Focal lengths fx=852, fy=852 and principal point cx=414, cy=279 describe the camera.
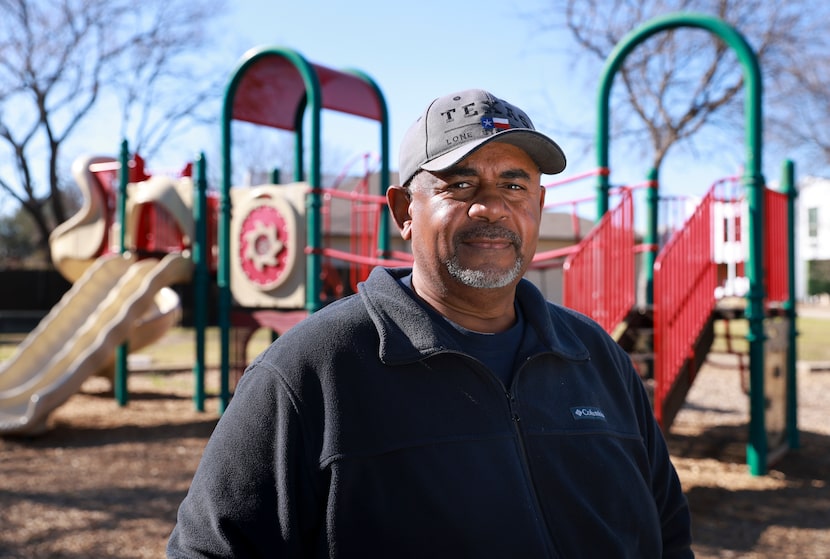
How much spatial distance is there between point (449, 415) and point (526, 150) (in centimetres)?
57

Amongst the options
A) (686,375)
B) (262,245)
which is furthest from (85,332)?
(686,375)

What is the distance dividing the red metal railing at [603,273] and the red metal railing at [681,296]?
262mm

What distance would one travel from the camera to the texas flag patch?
166 centimetres

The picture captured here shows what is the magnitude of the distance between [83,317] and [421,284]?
9.06 m

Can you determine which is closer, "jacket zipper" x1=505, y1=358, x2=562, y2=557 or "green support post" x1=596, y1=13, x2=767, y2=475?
"jacket zipper" x1=505, y1=358, x2=562, y2=557

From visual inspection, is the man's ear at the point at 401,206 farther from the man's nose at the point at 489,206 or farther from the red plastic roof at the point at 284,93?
the red plastic roof at the point at 284,93

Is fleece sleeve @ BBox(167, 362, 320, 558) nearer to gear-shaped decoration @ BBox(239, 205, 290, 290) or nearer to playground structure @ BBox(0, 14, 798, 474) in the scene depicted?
playground structure @ BBox(0, 14, 798, 474)

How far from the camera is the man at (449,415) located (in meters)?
1.46

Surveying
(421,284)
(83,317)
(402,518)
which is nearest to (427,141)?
(421,284)

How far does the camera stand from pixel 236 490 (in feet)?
4.75

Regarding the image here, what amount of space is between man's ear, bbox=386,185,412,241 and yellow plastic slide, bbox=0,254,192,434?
686cm

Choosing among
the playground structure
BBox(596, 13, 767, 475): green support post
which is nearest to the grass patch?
the playground structure

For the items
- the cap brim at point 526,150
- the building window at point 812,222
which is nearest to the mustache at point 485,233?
the cap brim at point 526,150

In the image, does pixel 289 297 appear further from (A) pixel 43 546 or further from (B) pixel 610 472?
(B) pixel 610 472
